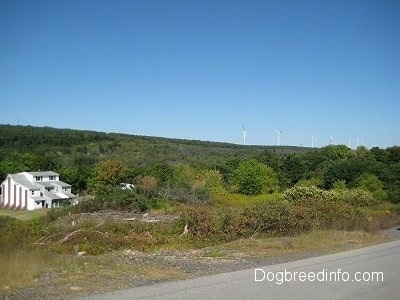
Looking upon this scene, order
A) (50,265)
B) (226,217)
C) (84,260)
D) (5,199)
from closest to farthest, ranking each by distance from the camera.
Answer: (50,265) → (84,260) → (226,217) → (5,199)

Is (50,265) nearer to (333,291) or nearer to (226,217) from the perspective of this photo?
(333,291)

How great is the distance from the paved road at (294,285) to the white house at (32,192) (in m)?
75.4

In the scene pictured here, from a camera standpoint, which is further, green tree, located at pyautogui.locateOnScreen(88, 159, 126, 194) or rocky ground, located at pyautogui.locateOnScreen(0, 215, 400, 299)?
green tree, located at pyautogui.locateOnScreen(88, 159, 126, 194)

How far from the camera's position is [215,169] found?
96.2 meters

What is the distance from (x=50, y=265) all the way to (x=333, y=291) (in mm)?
6400

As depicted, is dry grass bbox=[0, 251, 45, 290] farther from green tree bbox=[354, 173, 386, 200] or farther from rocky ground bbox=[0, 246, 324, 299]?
green tree bbox=[354, 173, 386, 200]

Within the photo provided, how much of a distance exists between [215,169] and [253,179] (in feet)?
58.6

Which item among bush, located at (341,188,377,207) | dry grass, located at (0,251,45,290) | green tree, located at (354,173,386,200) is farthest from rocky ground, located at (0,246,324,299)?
green tree, located at (354,173,386,200)

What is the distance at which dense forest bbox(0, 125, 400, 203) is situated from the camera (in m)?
61.8

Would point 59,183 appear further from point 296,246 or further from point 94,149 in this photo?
point 296,246

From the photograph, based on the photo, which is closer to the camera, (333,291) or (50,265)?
(333,291)

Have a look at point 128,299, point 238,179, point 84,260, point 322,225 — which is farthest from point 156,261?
point 238,179

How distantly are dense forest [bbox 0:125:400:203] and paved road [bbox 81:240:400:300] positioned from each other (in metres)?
40.0

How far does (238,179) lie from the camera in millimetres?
81250
